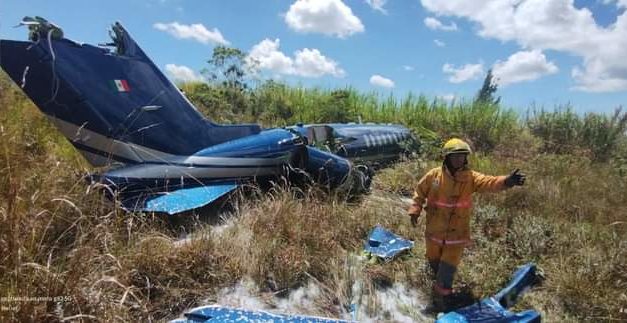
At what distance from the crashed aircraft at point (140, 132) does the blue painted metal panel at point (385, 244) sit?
3.93 ft

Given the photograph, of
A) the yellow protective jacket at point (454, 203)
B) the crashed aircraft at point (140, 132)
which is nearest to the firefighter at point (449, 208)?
the yellow protective jacket at point (454, 203)

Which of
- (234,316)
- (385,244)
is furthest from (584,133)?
(234,316)

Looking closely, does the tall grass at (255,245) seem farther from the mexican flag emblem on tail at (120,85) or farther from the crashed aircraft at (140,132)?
the mexican flag emblem on tail at (120,85)

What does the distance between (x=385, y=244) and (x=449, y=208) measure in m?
0.89

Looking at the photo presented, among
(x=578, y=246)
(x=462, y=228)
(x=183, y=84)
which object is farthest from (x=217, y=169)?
(x=183, y=84)

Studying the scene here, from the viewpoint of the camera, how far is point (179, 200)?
4641 mm

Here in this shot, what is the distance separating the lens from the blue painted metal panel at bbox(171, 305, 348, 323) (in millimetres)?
2910

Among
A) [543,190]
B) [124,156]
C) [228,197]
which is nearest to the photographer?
[124,156]

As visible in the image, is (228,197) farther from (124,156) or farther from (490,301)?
(490,301)

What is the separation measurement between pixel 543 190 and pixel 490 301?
366cm

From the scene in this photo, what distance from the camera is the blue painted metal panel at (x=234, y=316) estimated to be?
9.55 ft

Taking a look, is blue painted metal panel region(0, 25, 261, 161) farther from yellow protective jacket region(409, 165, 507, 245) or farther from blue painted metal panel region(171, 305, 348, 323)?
yellow protective jacket region(409, 165, 507, 245)

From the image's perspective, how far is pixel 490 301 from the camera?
3.57m

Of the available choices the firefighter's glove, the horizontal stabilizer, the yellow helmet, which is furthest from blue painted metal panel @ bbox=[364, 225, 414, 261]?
the horizontal stabilizer
